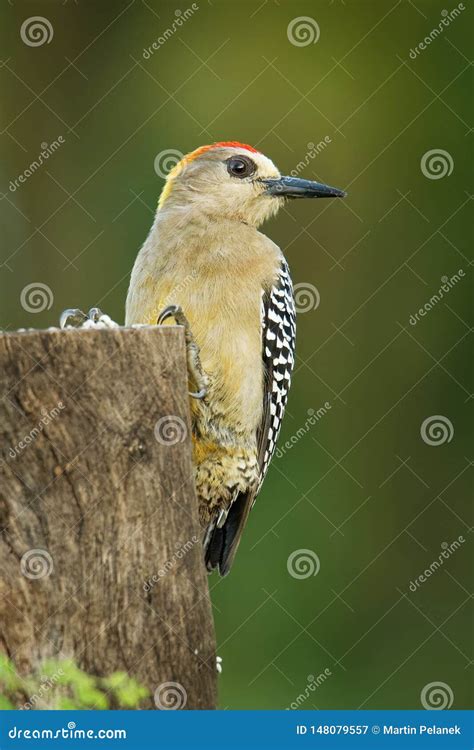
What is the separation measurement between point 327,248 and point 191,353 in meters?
3.84

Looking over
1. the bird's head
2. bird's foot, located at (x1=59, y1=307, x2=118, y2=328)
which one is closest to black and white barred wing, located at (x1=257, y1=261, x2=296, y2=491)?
the bird's head

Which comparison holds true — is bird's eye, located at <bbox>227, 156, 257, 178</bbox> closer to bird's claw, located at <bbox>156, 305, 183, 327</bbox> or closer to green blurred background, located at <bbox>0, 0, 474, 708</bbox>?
bird's claw, located at <bbox>156, 305, 183, 327</bbox>

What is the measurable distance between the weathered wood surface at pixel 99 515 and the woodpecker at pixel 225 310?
3.98 feet

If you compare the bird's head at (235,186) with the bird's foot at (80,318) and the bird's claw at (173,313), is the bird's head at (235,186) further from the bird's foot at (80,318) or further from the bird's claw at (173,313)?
the bird's foot at (80,318)

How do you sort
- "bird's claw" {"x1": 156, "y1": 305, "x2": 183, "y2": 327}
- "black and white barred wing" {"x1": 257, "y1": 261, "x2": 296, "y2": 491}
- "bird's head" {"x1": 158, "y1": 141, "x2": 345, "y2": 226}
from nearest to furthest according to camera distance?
"bird's claw" {"x1": 156, "y1": 305, "x2": 183, "y2": 327} < "black and white barred wing" {"x1": 257, "y1": 261, "x2": 296, "y2": 491} < "bird's head" {"x1": 158, "y1": 141, "x2": 345, "y2": 226}

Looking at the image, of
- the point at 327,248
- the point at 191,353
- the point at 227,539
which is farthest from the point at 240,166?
the point at 327,248

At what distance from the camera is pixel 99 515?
3.15 metres

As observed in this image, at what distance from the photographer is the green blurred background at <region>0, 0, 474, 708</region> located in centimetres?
733

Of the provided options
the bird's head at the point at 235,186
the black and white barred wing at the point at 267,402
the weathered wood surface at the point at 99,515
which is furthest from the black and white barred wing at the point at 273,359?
the weathered wood surface at the point at 99,515

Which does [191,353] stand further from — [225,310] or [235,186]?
[235,186]

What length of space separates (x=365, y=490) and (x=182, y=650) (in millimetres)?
4867

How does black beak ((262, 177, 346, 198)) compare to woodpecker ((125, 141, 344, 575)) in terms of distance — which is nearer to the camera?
woodpecker ((125, 141, 344, 575))

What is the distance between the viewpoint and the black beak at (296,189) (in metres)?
5.22

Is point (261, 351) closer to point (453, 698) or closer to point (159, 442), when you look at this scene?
point (159, 442)
